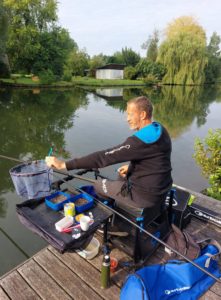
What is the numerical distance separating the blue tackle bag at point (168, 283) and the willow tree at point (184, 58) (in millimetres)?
32360

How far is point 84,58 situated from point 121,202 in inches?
1972

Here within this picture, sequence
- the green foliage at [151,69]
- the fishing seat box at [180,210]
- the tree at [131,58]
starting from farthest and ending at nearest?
the tree at [131,58]
the green foliage at [151,69]
the fishing seat box at [180,210]

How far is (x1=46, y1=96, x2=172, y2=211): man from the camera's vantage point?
2.06 meters

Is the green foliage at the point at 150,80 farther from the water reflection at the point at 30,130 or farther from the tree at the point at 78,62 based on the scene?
the water reflection at the point at 30,130

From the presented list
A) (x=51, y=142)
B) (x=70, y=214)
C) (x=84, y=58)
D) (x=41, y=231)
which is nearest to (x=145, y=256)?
(x=70, y=214)

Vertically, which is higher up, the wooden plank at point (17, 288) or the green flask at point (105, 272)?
the green flask at point (105, 272)

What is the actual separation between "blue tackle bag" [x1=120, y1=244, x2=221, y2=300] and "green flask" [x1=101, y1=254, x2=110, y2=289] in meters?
0.20

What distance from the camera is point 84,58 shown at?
159 ft

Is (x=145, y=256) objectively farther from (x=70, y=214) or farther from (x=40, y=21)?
(x=40, y=21)

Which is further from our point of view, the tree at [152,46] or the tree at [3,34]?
the tree at [152,46]

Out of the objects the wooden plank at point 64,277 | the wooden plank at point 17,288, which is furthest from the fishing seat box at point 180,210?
the wooden plank at point 17,288

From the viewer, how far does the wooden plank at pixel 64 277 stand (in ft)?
7.25

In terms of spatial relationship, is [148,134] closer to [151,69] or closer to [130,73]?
[151,69]

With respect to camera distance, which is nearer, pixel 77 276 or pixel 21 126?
pixel 77 276
